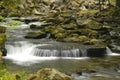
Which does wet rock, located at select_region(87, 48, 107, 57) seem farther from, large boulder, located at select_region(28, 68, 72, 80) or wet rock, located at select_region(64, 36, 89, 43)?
large boulder, located at select_region(28, 68, 72, 80)

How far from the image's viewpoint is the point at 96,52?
25391 millimetres

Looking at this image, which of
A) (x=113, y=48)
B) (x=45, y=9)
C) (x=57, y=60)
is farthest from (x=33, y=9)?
→ (x=57, y=60)

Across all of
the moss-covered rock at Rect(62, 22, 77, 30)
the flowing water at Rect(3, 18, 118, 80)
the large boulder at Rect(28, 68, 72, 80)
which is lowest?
the flowing water at Rect(3, 18, 118, 80)

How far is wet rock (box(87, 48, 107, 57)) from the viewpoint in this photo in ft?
82.3

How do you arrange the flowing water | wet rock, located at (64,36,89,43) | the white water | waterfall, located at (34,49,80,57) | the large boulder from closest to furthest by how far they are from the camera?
the large boulder < the flowing water < the white water < waterfall, located at (34,49,80,57) < wet rock, located at (64,36,89,43)

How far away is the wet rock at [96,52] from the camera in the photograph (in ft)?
82.3

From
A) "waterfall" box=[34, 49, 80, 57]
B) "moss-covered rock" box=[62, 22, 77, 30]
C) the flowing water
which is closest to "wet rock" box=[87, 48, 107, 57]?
the flowing water

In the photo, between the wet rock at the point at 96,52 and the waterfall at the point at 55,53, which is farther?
the wet rock at the point at 96,52

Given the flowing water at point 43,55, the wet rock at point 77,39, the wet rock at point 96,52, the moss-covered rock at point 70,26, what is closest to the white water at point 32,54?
the flowing water at point 43,55

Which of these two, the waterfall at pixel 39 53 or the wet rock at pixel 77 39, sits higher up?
the wet rock at pixel 77 39

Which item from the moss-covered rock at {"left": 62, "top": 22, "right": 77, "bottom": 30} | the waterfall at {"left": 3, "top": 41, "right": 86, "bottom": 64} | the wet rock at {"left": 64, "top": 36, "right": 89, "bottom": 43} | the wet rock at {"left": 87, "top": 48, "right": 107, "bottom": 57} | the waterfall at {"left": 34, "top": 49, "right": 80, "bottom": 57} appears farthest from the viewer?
the moss-covered rock at {"left": 62, "top": 22, "right": 77, "bottom": 30}

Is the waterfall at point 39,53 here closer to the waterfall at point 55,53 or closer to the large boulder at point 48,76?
the waterfall at point 55,53

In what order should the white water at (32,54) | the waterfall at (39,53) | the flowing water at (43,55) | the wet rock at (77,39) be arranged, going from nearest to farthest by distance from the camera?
the flowing water at (43,55) → the white water at (32,54) → the waterfall at (39,53) → the wet rock at (77,39)

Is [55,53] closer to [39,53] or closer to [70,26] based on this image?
[39,53]
